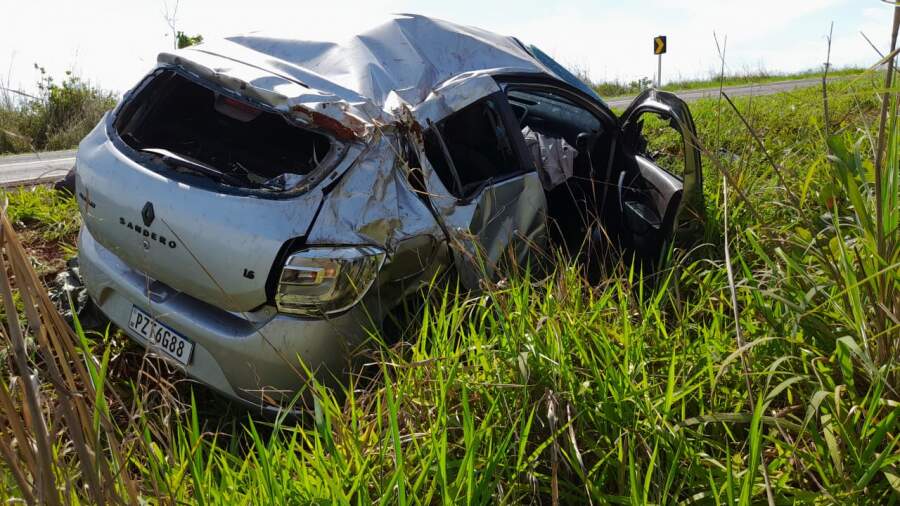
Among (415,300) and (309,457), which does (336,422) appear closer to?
(309,457)

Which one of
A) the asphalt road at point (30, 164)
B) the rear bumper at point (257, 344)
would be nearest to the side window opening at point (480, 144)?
the rear bumper at point (257, 344)

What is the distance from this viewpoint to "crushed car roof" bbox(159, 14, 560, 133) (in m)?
2.83

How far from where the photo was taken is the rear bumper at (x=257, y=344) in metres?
2.72

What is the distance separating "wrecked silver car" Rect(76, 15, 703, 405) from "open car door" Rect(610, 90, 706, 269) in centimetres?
2

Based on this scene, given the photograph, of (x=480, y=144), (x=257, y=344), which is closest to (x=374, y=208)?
(x=257, y=344)

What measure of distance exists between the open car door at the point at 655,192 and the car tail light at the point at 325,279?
149cm

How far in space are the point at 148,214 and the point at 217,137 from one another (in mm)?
563

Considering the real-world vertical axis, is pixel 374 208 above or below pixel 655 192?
above

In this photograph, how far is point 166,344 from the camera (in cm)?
294

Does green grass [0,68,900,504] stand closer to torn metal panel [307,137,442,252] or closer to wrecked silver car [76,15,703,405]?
wrecked silver car [76,15,703,405]

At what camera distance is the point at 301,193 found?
2.72 metres

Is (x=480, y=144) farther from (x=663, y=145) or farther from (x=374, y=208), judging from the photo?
(x=663, y=145)

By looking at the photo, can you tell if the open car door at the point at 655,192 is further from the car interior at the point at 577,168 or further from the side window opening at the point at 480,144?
the side window opening at the point at 480,144

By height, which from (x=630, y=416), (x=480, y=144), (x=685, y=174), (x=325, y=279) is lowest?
(x=630, y=416)
